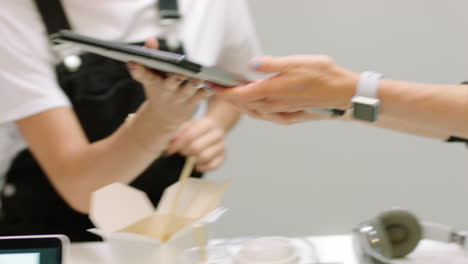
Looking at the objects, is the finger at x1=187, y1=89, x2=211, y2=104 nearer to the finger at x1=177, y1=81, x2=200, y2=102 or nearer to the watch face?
the finger at x1=177, y1=81, x2=200, y2=102

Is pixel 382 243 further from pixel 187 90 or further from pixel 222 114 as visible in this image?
pixel 222 114

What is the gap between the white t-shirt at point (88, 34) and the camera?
77 centimetres

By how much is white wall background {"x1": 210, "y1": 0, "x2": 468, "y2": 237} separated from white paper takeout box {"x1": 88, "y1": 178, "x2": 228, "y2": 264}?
0.93 metres

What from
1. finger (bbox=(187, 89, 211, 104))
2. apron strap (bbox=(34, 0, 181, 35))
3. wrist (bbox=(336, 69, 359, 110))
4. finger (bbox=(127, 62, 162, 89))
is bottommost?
finger (bbox=(187, 89, 211, 104))

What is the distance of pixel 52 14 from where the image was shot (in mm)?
810

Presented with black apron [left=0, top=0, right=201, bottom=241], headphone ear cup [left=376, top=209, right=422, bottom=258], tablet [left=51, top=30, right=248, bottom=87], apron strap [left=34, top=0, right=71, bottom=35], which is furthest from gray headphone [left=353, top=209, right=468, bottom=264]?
apron strap [left=34, top=0, right=71, bottom=35]

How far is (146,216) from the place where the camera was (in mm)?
589

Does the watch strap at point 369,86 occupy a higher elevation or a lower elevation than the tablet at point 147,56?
lower

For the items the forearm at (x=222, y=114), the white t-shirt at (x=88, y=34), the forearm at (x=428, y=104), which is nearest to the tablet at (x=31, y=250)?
the white t-shirt at (x=88, y=34)

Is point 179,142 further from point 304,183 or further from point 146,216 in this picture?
point 304,183

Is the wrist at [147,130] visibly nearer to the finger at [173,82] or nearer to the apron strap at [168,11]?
the finger at [173,82]

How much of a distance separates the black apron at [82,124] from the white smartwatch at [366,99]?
1.20ft

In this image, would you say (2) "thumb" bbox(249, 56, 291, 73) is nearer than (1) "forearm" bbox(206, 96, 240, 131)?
Yes

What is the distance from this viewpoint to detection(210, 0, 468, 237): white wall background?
149 cm
